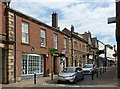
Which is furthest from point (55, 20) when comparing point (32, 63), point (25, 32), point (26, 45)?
point (26, 45)

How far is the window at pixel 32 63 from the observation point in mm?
25750

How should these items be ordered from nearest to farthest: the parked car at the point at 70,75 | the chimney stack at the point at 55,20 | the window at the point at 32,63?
the parked car at the point at 70,75 → the window at the point at 32,63 → the chimney stack at the point at 55,20

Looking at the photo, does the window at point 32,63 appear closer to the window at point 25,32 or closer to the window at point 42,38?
the window at point 42,38

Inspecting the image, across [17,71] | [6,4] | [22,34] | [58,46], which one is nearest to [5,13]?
[6,4]

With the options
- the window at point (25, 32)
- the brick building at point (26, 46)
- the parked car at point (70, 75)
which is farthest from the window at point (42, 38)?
the parked car at point (70, 75)

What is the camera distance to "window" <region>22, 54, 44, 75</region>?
84.5 ft

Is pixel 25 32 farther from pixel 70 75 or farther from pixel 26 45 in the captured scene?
pixel 70 75

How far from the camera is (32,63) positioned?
2742 centimetres

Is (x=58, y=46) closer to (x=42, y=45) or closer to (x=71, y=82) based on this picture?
(x=42, y=45)

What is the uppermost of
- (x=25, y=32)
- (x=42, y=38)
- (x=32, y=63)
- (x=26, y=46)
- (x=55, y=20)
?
(x=55, y=20)

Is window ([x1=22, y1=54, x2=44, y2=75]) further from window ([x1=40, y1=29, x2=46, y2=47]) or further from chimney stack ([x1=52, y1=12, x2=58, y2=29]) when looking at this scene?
chimney stack ([x1=52, y1=12, x2=58, y2=29])

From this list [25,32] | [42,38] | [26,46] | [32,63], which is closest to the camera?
[26,46]

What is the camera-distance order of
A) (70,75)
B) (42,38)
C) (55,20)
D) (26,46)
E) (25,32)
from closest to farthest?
(70,75) → (26,46) → (25,32) → (42,38) → (55,20)

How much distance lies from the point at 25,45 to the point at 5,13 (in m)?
4.39
